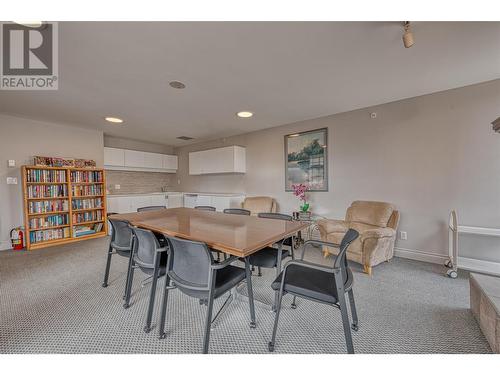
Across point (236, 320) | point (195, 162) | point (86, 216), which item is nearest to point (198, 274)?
point (236, 320)

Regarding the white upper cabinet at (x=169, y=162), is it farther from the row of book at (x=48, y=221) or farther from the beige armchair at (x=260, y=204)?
the beige armchair at (x=260, y=204)

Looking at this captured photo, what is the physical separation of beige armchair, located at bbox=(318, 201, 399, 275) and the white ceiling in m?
1.68

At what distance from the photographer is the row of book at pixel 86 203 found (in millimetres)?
4215

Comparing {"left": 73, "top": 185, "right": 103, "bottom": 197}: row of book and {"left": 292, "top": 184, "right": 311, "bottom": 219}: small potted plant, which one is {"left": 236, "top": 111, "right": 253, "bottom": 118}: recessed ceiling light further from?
{"left": 73, "top": 185, "right": 103, "bottom": 197}: row of book

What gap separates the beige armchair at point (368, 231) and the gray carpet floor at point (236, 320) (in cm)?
24

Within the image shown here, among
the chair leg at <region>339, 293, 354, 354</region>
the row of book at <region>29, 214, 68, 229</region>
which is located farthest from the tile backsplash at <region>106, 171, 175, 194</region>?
the chair leg at <region>339, 293, 354, 354</region>

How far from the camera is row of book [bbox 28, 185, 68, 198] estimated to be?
3680 mm

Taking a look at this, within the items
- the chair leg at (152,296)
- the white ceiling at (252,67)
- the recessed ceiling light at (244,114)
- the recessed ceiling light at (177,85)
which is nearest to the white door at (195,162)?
the white ceiling at (252,67)

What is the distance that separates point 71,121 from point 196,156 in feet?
8.65

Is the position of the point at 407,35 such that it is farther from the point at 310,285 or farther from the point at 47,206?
the point at 47,206

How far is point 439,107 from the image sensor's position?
2.81 meters

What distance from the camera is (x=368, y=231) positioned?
8.31 ft
